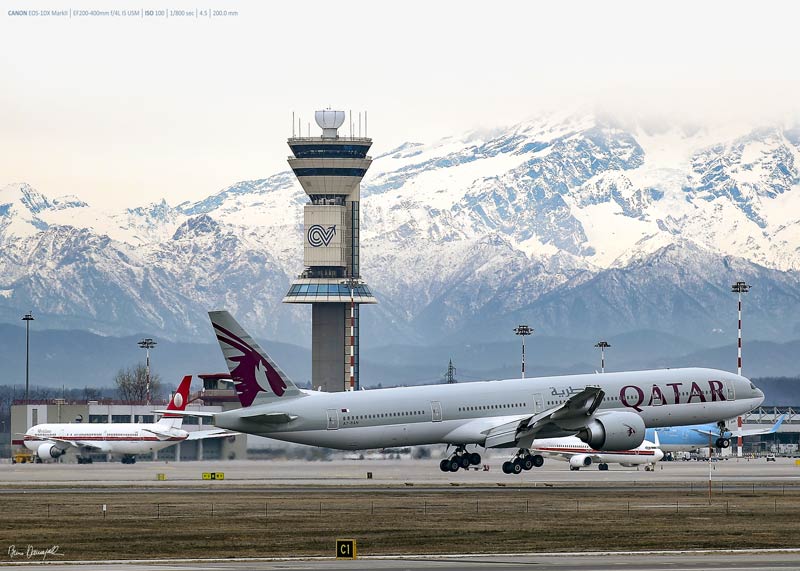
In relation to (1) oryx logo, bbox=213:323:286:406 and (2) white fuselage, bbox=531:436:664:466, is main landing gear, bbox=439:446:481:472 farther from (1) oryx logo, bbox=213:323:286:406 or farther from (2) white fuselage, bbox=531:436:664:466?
(2) white fuselage, bbox=531:436:664:466

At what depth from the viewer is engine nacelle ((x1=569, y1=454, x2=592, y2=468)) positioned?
418 feet

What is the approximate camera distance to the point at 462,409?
99.6 m

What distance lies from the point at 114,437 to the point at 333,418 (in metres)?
58.2

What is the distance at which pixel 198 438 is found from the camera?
151m

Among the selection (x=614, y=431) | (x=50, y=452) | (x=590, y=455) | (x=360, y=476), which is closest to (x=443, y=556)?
(x=614, y=431)

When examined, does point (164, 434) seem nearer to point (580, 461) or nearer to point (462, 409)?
point (580, 461)

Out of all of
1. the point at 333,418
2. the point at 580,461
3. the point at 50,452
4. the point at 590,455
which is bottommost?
the point at 50,452

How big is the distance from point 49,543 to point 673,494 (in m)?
39.4

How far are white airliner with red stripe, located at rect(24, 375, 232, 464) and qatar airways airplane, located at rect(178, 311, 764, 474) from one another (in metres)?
50.4

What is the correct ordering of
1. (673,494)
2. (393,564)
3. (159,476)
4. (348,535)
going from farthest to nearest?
(159,476)
(673,494)
(348,535)
(393,564)

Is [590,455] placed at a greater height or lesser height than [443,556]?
greater

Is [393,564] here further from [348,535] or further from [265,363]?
[265,363]

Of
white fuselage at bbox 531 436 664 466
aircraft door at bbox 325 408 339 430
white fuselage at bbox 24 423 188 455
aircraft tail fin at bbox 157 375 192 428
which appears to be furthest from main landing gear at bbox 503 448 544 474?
aircraft tail fin at bbox 157 375 192 428

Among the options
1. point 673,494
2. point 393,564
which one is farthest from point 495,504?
point 393,564
